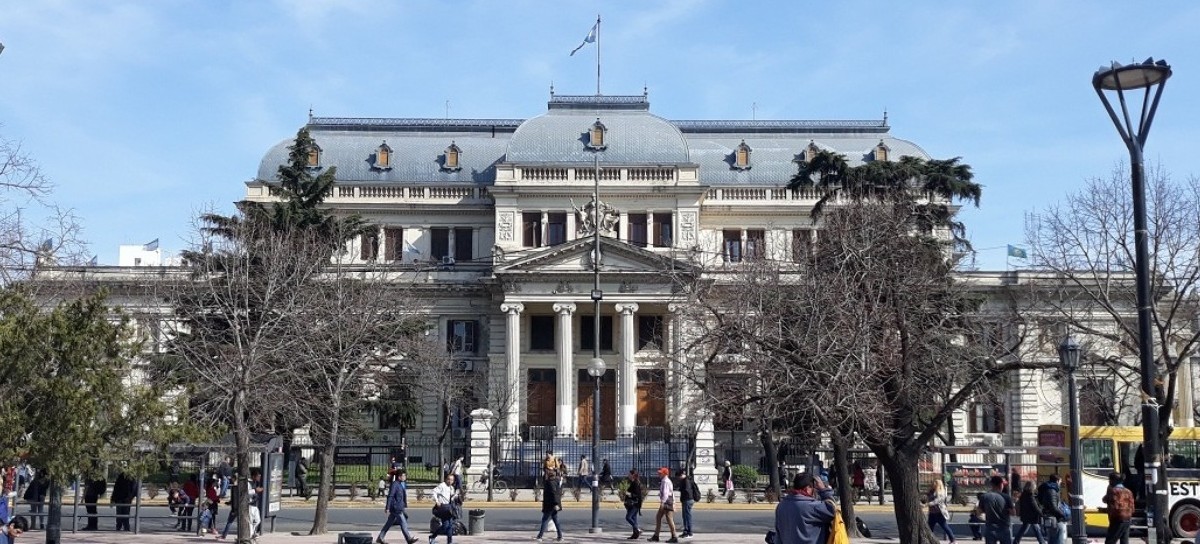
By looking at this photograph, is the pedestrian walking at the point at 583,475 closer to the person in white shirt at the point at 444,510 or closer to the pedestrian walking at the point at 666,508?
the pedestrian walking at the point at 666,508

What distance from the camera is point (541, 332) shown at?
67312 millimetres

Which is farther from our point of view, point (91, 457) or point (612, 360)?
point (612, 360)

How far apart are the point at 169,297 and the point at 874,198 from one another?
84.6 ft

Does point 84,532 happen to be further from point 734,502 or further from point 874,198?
point 874,198

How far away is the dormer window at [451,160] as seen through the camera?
236 ft

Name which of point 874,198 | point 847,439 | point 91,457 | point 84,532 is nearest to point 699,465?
point 874,198

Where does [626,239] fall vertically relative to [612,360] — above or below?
above

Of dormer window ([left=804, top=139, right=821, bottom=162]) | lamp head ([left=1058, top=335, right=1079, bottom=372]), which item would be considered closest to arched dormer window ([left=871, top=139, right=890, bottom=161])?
dormer window ([left=804, top=139, right=821, bottom=162])

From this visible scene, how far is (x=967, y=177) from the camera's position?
46.1m

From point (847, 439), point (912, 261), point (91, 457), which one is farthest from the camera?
point (912, 261)

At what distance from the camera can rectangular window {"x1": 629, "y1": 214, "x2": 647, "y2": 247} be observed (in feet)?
220

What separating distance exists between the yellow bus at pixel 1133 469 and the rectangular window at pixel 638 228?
3202 centimetres

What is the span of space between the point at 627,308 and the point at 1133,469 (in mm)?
32157

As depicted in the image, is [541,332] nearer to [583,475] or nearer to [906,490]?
[583,475]
